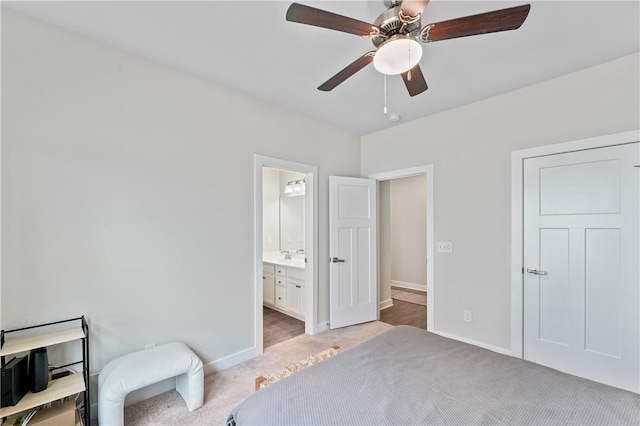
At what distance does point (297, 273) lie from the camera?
3.85 metres

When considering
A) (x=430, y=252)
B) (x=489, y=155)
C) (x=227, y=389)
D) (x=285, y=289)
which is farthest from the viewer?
(x=285, y=289)

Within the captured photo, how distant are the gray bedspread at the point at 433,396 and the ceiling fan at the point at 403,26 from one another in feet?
5.32

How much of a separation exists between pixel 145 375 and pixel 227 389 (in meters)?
0.71

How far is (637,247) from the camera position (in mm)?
2168

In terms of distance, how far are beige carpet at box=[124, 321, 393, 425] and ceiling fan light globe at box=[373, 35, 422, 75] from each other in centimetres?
249

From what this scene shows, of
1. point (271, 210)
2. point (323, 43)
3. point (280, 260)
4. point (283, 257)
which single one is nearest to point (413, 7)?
point (323, 43)

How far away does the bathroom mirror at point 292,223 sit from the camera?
4.73 meters

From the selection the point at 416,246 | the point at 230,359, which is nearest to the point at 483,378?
the point at 230,359

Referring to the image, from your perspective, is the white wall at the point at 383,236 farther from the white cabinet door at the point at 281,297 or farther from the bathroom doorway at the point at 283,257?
the white cabinet door at the point at 281,297

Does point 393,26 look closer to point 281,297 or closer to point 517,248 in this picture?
point 517,248

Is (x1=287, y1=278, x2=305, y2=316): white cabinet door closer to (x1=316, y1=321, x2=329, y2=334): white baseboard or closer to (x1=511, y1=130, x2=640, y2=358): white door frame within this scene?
(x1=316, y1=321, x2=329, y2=334): white baseboard

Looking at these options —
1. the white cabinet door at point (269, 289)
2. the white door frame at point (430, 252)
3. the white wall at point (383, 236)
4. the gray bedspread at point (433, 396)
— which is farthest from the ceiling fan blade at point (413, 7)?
the white cabinet door at point (269, 289)

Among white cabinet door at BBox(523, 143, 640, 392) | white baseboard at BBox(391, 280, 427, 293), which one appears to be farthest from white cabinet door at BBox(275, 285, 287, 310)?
white baseboard at BBox(391, 280, 427, 293)

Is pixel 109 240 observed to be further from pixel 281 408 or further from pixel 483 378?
pixel 483 378
